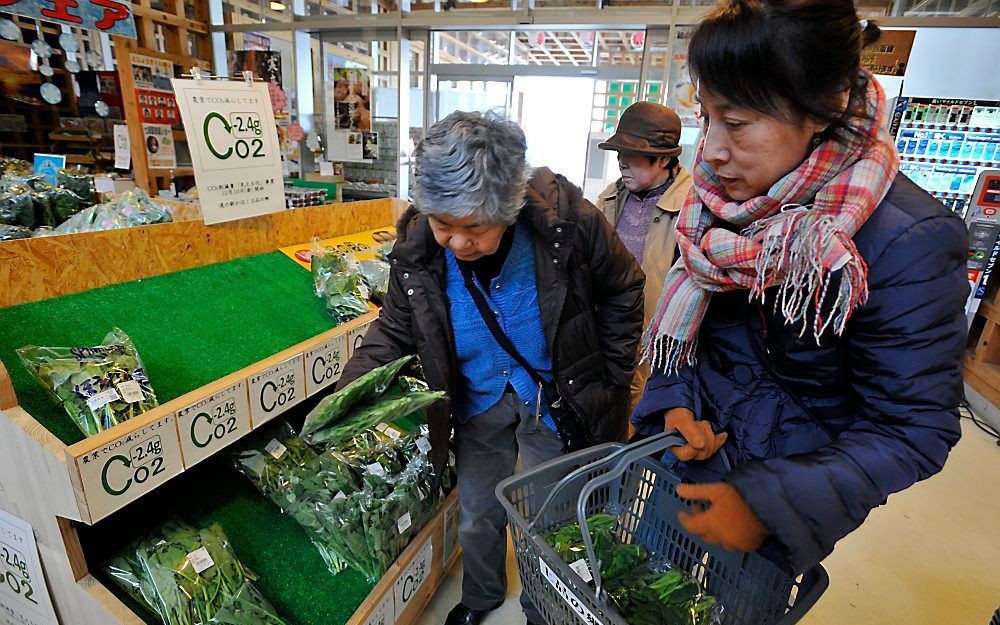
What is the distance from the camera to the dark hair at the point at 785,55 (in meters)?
0.64

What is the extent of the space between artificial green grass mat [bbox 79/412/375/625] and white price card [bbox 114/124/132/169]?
2.33 metres

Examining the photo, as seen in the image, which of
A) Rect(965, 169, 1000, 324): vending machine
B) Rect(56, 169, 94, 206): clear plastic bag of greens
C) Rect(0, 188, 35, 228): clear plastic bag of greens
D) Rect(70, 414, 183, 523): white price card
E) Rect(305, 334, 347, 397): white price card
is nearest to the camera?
Rect(70, 414, 183, 523): white price card

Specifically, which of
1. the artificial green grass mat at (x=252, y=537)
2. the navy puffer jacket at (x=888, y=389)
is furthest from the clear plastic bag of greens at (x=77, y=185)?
the navy puffer jacket at (x=888, y=389)

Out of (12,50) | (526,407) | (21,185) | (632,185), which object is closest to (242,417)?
(526,407)

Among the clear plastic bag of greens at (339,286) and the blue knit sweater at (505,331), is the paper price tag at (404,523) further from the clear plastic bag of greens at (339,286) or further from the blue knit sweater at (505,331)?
the clear plastic bag of greens at (339,286)

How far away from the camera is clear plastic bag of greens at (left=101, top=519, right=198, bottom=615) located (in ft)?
4.00

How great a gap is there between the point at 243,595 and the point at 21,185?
2112 millimetres

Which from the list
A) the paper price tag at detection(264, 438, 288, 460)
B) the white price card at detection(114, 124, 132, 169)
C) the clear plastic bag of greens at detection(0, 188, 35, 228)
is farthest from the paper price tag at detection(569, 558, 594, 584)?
the white price card at detection(114, 124, 132, 169)

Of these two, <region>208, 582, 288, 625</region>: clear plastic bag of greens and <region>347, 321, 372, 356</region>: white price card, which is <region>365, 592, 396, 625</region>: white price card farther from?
<region>347, 321, 372, 356</region>: white price card

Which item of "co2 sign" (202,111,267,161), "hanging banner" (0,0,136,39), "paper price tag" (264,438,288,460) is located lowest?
"paper price tag" (264,438,288,460)

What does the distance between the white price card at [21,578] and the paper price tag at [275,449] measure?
22.6 inches

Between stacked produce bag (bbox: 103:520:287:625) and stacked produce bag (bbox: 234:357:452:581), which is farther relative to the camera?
stacked produce bag (bbox: 234:357:452:581)

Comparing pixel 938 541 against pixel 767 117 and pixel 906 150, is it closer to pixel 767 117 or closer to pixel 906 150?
pixel 767 117

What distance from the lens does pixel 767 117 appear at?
2.29 feet
